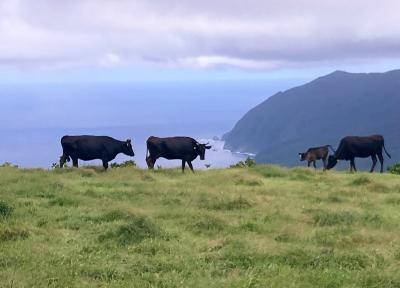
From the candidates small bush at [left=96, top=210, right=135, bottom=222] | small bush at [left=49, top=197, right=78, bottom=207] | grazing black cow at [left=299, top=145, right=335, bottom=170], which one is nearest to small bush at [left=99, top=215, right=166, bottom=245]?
small bush at [left=96, top=210, right=135, bottom=222]

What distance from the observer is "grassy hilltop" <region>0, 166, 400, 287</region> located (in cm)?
837

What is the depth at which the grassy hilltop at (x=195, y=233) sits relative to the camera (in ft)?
27.5

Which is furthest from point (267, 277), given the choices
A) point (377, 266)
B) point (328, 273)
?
point (377, 266)

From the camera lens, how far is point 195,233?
37.7 ft

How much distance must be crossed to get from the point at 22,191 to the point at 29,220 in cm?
404

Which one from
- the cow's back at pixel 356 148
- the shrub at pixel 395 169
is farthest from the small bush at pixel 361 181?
the cow's back at pixel 356 148

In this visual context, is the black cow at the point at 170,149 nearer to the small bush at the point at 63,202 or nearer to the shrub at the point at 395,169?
the shrub at the point at 395,169

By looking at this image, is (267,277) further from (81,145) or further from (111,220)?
(81,145)

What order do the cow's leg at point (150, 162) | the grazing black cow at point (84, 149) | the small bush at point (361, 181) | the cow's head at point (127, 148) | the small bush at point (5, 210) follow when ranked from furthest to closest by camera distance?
the cow's head at point (127, 148) < the cow's leg at point (150, 162) < the grazing black cow at point (84, 149) < the small bush at point (361, 181) < the small bush at point (5, 210)

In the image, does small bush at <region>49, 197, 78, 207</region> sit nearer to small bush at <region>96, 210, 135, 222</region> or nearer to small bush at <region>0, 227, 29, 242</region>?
small bush at <region>96, 210, 135, 222</region>

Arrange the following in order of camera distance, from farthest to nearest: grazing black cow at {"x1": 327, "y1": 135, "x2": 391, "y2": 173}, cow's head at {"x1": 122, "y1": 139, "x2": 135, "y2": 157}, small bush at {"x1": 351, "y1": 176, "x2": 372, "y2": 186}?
grazing black cow at {"x1": 327, "y1": 135, "x2": 391, "y2": 173} → cow's head at {"x1": 122, "y1": 139, "x2": 135, "y2": 157} → small bush at {"x1": 351, "y1": 176, "x2": 372, "y2": 186}

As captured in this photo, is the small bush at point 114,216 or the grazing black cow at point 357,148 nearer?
the small bush at point 114,216

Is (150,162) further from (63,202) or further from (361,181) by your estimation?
(63,202)

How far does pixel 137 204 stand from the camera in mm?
14633
